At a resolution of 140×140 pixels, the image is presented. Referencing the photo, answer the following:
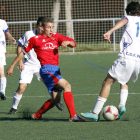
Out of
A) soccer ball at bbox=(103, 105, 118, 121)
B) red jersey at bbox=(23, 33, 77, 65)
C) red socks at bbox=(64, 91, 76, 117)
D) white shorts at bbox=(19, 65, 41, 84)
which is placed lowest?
soccer ball at bbox=(103, 105, 118, 121)

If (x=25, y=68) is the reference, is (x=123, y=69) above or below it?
above

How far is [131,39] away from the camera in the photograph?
4.82 m

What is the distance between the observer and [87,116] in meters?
4.90

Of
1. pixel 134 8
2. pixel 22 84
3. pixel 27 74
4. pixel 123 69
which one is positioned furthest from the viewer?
pixel 27 74

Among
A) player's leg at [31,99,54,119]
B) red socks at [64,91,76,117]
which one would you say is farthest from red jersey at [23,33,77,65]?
player's leg at [31,99,54,119]

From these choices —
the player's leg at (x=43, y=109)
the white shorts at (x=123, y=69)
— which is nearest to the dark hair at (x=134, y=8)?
the white shorts at (x=123, y=69)

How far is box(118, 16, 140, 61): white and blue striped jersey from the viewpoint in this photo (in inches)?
189

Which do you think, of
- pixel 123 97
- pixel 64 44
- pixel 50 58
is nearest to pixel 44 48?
pixel 50 58

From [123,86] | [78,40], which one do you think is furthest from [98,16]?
[123,86]

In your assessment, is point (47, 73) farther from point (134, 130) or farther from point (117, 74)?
point (134, 130)

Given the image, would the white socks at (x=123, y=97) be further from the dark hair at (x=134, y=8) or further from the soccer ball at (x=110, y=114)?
the dark hair at (x=134, y=8)

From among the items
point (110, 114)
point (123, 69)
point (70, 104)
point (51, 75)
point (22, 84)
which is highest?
point (123, 69)

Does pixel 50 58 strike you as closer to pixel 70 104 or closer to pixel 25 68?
pixel 70 104

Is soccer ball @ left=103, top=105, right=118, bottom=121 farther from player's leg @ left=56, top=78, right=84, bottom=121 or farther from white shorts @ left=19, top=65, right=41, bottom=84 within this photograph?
white shorts @ left=19, top=65, right=41, bottom=84
